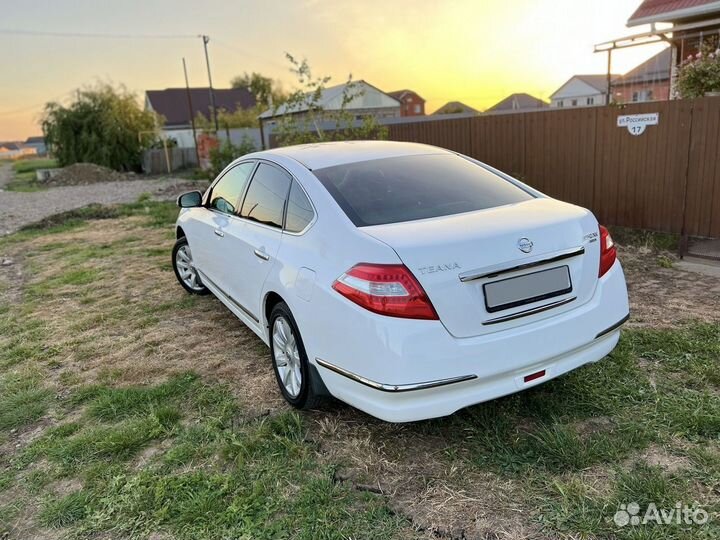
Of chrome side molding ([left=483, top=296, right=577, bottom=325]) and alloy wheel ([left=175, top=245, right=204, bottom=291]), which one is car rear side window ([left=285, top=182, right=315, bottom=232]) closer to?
chrome side molding ([left=483, top=296, right=577, bottom=325])

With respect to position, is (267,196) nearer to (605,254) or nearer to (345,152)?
(345,152)

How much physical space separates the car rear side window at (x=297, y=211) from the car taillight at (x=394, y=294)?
2.55 feet

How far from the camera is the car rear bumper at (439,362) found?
2436 millimetres

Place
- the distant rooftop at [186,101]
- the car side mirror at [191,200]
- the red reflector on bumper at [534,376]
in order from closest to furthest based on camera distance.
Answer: the red reflector on bumper at [534,376] → the car side mirror at [191,200] → the distant rooftop at [186,101]

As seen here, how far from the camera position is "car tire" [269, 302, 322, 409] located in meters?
3.08

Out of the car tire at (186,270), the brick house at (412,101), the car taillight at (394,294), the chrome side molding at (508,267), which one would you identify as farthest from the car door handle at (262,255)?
the brick house at (412,101)

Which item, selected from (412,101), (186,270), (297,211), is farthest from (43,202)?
(412,101)

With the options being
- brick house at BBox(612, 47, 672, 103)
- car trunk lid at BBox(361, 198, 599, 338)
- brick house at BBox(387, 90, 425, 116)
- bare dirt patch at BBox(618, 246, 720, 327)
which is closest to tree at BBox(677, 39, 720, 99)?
bare dirt patch at BBox(618, 246, 720, 327)

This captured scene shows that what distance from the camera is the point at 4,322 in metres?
5.44

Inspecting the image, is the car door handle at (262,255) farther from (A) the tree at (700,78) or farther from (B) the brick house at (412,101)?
(B) the brick house at (412,101)

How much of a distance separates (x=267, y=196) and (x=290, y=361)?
1.18 metres

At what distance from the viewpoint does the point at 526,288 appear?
2613mm

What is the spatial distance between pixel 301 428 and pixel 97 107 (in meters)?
33.5

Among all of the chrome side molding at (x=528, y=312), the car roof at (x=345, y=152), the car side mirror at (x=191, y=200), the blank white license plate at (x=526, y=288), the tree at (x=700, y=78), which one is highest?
the tree at (x=700, y=78)
